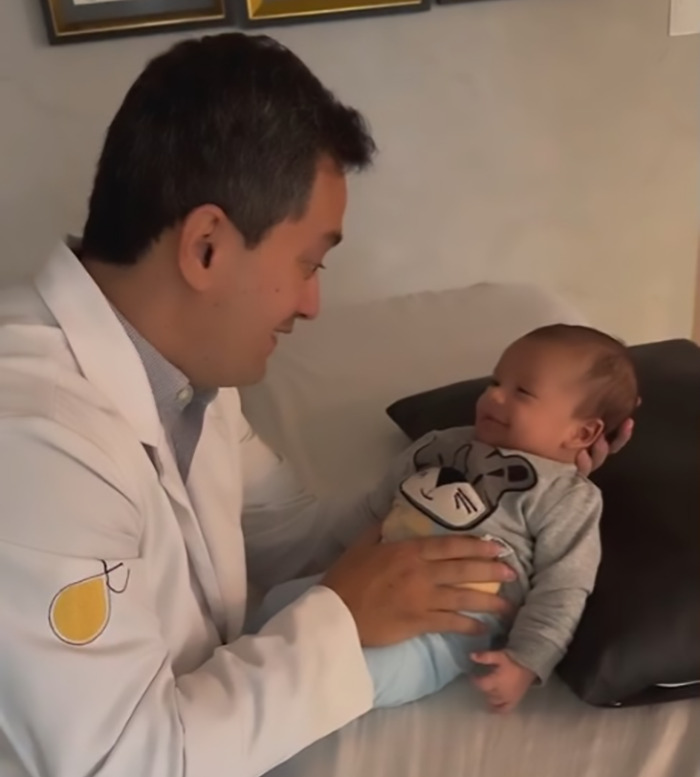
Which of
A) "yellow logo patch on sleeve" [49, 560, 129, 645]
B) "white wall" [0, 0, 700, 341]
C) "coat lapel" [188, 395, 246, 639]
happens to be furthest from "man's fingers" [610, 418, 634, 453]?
"white wall" [0, 0, 700, 341]

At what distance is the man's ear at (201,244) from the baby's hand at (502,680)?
463 millimetres

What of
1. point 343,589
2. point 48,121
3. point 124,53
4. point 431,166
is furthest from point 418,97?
point 343,589

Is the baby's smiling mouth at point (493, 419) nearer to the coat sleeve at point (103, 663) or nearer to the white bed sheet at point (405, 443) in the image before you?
the white bed sheet at point (405, 443)

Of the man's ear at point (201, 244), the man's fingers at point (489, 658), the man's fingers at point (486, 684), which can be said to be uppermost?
the man's ear at point (201, 244)

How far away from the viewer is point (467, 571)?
1.14 meters

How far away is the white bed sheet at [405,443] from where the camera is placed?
1067 millimetres

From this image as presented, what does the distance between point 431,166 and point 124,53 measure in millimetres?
633

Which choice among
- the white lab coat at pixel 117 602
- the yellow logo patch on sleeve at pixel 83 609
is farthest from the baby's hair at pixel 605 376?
the yellow logo patch on sleeve at pixel 83 609

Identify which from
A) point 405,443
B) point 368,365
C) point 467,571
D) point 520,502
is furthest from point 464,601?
point 368,365

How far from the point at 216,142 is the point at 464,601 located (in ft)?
1.72

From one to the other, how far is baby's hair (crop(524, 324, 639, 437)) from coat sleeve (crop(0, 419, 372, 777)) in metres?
0.49

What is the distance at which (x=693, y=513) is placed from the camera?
1.21 metres

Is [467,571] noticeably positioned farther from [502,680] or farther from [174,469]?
[174,469]

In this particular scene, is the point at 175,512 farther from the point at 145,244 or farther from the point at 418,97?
the point at 418,97
